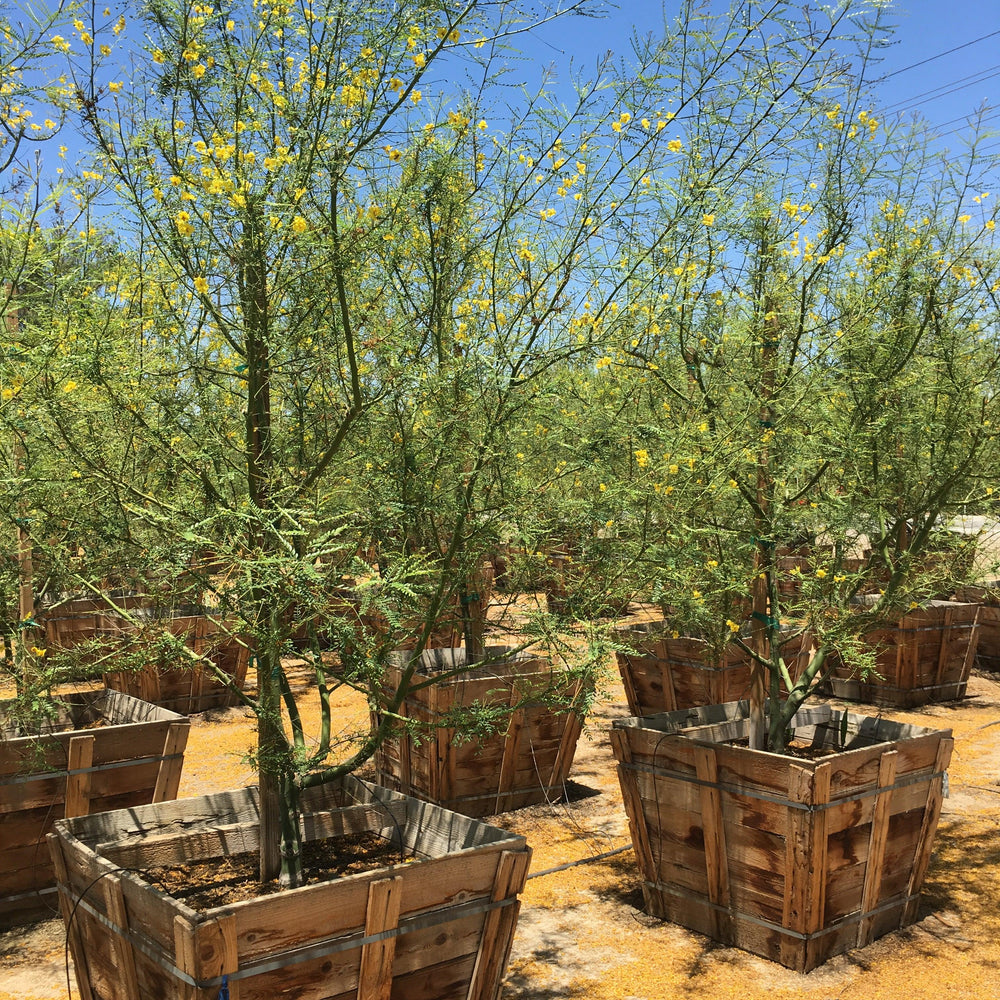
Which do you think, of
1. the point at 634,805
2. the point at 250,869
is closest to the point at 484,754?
the point at 634,805

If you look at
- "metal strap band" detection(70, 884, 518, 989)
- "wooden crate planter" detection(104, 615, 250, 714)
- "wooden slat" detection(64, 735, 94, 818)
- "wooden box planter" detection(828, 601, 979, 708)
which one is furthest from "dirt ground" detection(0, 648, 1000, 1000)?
"wooden box planter" detection(828, 601, 979, 708)

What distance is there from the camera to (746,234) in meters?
4.73

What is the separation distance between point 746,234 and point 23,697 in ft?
12.7

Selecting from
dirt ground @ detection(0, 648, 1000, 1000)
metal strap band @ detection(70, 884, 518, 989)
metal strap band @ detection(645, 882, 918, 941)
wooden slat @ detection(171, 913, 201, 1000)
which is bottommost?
dirt ground @ detection(0, 648, 1000, 1000)

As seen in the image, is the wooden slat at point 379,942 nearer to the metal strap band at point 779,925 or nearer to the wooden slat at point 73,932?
the wooden slat at point 73,932

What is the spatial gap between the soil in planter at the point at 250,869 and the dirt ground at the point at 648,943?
0.43 m

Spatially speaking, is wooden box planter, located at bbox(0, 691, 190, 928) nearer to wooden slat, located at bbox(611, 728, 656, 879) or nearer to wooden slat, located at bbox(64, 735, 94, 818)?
wooden slat, located at bbox(64, 735, 94, 818)

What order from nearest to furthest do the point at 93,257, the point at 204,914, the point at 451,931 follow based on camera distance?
the point at 204,914, the point at 451,931, the point at 93,257

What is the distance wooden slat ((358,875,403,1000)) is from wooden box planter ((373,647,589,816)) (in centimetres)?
265

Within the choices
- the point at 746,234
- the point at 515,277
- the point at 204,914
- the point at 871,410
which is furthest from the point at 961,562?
the point at 204,914

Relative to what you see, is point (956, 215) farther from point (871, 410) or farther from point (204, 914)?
point (204, 914)

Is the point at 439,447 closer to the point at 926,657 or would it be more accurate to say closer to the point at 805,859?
the point at 805,859

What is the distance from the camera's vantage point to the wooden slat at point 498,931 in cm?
335

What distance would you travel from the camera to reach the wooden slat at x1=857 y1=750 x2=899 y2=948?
4.31 metres
